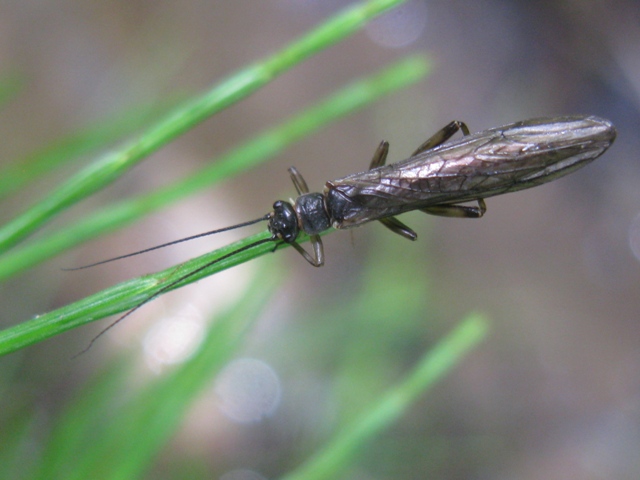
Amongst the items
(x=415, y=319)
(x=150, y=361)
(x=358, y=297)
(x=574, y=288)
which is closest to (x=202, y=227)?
(x=150, y=361)

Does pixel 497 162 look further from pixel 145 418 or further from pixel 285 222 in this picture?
pixel 145 418

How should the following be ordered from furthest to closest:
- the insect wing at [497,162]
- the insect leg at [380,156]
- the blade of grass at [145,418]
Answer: the insect leg at [380,156], the insect wing at [497,162], the blade of grass at [145,418]

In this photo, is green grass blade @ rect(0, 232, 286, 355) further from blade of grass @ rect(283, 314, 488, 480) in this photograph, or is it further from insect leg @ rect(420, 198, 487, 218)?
insect leg @ rect(420, 198, 487, 218)

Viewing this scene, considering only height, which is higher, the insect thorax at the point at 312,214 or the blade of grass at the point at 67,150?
the blade of grass at the point at 67,150

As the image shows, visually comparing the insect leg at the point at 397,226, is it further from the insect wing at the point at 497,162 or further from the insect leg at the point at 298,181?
the insect leg at the point at 298,181

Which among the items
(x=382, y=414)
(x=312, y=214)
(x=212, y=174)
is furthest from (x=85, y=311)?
(x=312, y=214)

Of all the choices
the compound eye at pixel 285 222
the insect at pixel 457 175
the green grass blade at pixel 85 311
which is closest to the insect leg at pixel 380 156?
the insect at pixel 457 175

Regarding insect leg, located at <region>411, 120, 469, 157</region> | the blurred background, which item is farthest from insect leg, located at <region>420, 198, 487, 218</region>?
the blurred background
